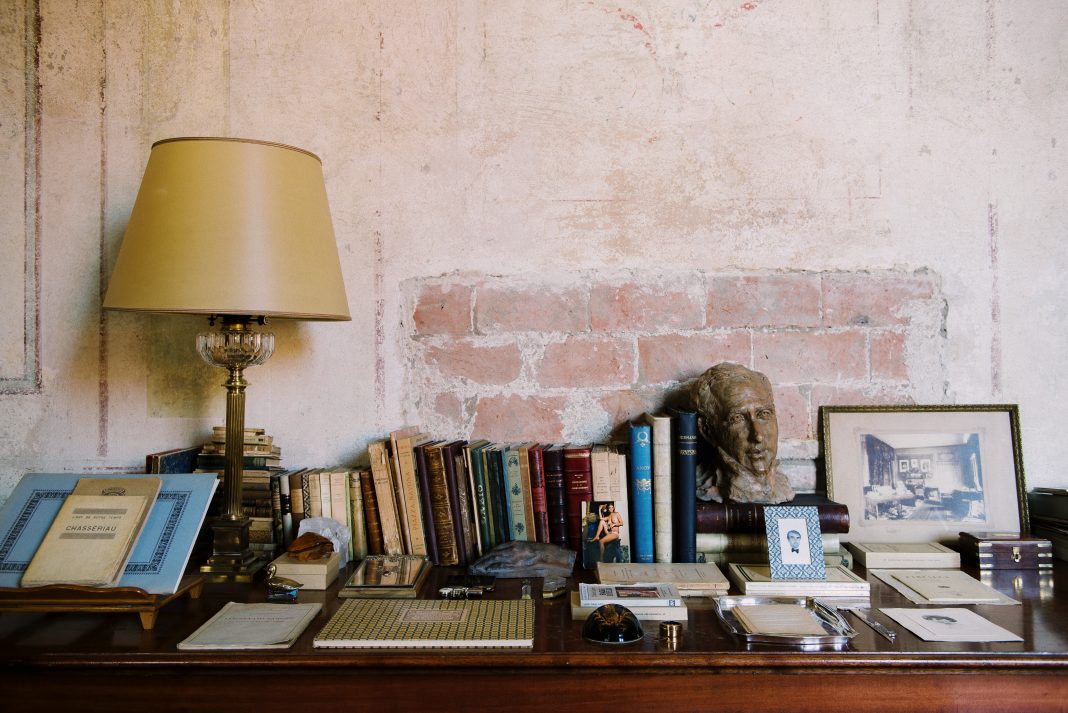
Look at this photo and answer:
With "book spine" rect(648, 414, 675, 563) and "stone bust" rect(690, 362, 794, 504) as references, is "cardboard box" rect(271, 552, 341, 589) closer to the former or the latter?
"book spine" rect(648, 414, 675, 563)

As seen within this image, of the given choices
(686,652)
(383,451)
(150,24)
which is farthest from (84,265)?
(686,652)

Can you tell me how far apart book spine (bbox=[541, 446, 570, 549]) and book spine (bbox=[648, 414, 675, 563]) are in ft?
0.70

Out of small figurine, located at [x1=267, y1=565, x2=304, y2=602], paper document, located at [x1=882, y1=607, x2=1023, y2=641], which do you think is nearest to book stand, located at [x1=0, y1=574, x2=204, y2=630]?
small figurine, located at [x1=267, y1=565, x2=304, y2=602]

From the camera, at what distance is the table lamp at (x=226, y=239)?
1390mm

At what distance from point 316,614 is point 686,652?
694 mm

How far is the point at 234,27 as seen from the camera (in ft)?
6.36

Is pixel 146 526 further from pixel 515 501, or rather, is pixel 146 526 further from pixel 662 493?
pixel 662 493

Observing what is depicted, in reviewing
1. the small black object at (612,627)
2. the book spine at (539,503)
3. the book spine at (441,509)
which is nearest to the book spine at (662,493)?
the book spine at (539,503)

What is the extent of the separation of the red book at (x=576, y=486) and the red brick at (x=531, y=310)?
40 cm

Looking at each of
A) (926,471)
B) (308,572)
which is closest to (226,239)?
(308,572)

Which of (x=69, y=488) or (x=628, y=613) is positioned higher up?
(x=69, y=488)

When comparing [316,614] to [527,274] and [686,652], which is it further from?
[527,274]

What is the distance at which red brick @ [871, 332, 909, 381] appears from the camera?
1.88 m

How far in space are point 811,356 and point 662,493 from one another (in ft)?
2.05
